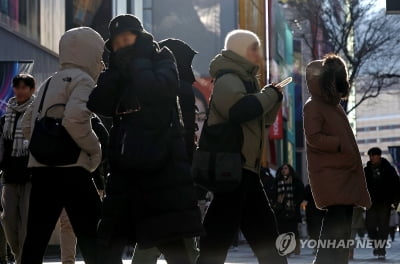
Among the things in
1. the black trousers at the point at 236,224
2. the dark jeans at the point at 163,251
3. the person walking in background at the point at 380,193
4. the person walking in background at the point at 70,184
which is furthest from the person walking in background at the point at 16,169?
the person walking in background at the point at 380,193

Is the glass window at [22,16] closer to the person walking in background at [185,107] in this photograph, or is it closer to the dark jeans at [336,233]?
the person walking in background at [185,107]

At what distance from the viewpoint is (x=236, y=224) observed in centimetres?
672

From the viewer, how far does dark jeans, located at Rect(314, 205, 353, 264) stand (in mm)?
7102

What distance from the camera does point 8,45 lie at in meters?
20.5

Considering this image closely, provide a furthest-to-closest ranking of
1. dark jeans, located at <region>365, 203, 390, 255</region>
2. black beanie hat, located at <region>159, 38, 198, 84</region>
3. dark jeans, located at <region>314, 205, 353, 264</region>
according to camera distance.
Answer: dark jeans, located at <region>365, 203, 390, 255</region> < black beanie hat, located at <region>159, 38, 198, 84</region> < dark jeans, located at <region>314, 205, 353, 264</region>

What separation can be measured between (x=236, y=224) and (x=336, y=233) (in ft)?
2.49

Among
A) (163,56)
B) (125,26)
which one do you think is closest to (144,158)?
(163,56)

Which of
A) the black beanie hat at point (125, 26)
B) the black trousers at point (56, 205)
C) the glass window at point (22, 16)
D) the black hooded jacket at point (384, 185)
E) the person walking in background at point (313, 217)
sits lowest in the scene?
the person walking in background at point (313, 217)

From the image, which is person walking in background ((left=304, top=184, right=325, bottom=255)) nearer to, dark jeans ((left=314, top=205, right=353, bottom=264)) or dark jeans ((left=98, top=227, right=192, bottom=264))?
dark jeans ((left=314, top=205, right=353, bottom=264))

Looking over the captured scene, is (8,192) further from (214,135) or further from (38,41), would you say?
(38,41)

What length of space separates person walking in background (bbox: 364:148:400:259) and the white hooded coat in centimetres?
986

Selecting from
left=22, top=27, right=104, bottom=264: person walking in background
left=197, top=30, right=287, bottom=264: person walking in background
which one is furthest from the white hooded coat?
left=197, top=30, right=287, bottom=264: person walking in background

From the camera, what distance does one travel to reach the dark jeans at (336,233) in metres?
7.10

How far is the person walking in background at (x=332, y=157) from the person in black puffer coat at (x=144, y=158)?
1.73 m
